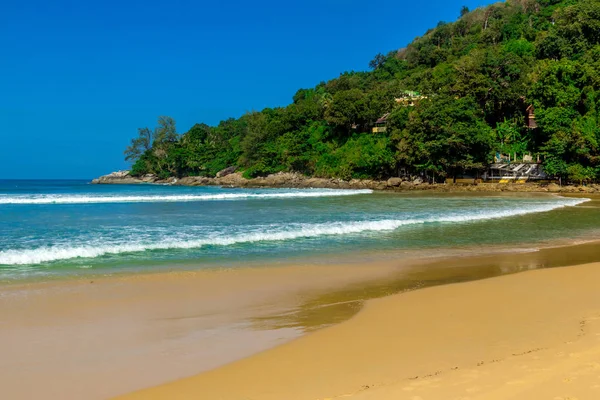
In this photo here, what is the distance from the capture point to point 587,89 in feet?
152

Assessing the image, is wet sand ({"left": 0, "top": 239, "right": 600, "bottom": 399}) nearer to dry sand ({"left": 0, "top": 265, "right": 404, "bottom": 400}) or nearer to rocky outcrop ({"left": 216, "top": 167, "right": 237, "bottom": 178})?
dry sand ({"left": 0, "top": 265, "right": 404, "bottom": 400})

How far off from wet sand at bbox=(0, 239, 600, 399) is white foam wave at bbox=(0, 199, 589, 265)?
2.95 meters

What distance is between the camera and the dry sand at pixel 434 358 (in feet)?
12.2

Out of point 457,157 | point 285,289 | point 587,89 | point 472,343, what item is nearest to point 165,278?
point 285,289

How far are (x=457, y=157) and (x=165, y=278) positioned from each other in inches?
1898

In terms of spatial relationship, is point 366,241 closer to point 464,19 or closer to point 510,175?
A: point 510,175

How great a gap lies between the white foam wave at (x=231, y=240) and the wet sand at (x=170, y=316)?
9.68 feet

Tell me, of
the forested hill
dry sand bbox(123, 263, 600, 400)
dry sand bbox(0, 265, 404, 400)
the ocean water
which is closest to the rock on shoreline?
the forested hill

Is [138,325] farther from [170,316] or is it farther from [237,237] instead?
[237,237]

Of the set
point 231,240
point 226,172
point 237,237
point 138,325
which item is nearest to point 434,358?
point 138,325

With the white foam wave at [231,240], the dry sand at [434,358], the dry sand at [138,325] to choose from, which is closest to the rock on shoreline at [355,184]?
the white foam wave at [231,240]

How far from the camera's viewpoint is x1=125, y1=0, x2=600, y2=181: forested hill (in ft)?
153

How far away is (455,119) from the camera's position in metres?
50.9

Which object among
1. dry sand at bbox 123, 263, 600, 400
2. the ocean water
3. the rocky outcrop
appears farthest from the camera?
the rocky outcrop
